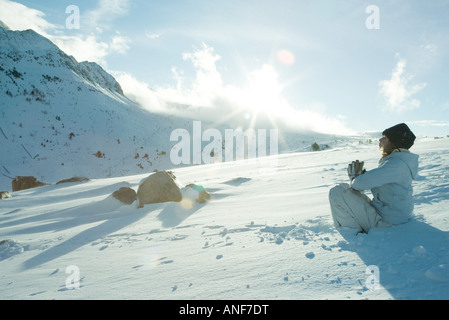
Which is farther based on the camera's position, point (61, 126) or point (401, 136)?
point (61, 126)

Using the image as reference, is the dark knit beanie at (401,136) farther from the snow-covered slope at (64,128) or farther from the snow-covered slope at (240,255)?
the snow-covered slope at (64,128)

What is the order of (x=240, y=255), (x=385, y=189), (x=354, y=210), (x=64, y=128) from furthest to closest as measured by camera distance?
(x=64, y=128)
(x=354, y=210)
(x=385, y=189)
(x=240, y=255)

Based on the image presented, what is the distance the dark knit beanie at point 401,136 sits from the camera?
245 centimetres

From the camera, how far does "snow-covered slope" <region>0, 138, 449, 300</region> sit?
1705mm

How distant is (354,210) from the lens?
2650mm

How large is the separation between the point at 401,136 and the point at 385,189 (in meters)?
0.56

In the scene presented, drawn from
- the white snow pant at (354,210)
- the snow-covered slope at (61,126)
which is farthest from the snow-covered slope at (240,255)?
the snow-covered slope at (61,126)

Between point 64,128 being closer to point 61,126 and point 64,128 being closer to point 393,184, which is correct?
point 61,126

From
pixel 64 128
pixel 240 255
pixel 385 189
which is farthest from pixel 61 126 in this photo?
pixel 385 189

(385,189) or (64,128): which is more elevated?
(64,128)

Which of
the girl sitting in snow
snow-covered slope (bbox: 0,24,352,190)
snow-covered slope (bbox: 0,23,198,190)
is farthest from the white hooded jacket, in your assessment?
snow-covered slope (bbox: 0,23,198,190)

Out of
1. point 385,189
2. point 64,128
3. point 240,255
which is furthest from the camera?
point 64,128
